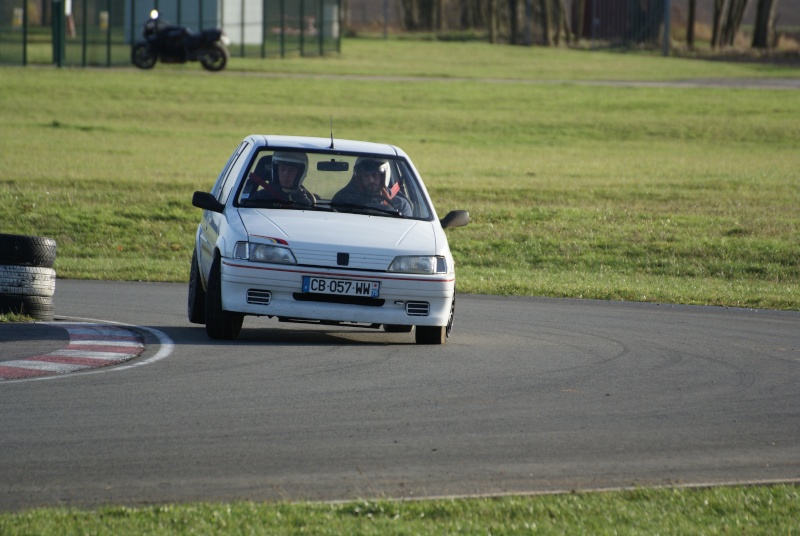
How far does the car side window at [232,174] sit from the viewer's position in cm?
1168

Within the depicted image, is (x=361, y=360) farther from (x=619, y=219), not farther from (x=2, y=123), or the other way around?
(x=2, y=123)

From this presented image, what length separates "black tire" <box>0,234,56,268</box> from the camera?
37.2ft

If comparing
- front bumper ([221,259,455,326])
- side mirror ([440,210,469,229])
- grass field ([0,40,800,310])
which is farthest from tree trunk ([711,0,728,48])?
front bumper ([221,259,455,326])

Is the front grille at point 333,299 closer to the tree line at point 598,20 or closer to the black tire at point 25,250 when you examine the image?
the black tire at point 25,250

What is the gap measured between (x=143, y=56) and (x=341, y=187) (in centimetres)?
3974

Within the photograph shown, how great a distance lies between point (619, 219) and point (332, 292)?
13.3 metres

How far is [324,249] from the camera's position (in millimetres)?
10328

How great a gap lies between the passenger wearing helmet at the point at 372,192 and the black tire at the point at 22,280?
2.44 metres

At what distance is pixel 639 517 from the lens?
227 inches

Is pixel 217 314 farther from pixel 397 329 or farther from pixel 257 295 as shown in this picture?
pixel 397 329

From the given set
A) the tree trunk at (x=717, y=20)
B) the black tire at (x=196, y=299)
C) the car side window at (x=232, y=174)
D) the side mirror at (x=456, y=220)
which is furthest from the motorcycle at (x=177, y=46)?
the side mirror at (x=456, y=220)

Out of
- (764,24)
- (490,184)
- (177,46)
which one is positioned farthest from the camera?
(764,24)

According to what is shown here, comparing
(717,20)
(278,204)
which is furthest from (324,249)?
(717,20)

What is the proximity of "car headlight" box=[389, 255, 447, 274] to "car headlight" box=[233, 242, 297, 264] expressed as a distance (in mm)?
748
